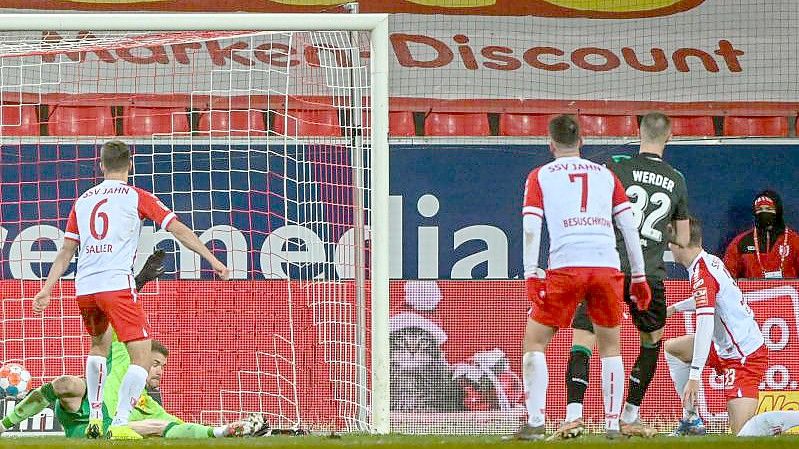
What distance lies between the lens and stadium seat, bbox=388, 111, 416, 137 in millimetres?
11242

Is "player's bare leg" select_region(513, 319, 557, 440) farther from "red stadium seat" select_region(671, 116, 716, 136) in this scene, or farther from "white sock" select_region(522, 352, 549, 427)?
"red stadium seat" select_region(671, 116, 716, 136)

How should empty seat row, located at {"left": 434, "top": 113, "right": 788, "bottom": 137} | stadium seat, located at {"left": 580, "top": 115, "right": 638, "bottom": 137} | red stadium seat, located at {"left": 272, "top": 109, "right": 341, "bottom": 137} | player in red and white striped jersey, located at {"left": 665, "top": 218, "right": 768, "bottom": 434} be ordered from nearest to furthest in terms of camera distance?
1. player in red and white striped jersey, located at {"left": 665, "top": 218, "right": 768, "bottom": 434}
2. red stadium seat, located at {"left": 272, "top": 109, "right": 341, "bottom": 137}
3. stadium seat, located at {"left": 580, "top": 115, "right": 638, "bottom": 137}
4. empty seat row, located at {"left": 434, "top": 113, "right": 788, "bottom": 137}

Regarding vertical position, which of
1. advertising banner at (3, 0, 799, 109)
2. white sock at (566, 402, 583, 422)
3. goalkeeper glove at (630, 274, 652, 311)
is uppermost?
advertising banner at (3, 0, 799, 109)

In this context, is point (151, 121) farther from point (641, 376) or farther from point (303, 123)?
point (641, 376)

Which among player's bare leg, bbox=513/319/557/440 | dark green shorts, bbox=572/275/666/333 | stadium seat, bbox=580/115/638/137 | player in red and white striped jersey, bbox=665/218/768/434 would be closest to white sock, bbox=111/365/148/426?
player's bare leg, bbox=513/319/557/440

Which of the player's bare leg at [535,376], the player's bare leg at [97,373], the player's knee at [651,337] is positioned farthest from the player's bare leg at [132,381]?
the player's knee at [651,337]

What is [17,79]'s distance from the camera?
34.9 ft

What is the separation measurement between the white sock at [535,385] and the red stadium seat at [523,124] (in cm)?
452

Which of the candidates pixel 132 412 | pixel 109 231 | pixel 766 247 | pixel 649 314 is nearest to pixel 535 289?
pixel 649 314

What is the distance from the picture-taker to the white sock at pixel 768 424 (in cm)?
789

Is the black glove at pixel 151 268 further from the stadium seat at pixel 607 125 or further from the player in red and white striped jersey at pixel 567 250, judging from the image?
the stadium seat at pixel 607 125

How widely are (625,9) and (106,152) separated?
25.6ft

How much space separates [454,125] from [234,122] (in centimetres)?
188

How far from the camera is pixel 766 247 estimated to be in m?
10.8
